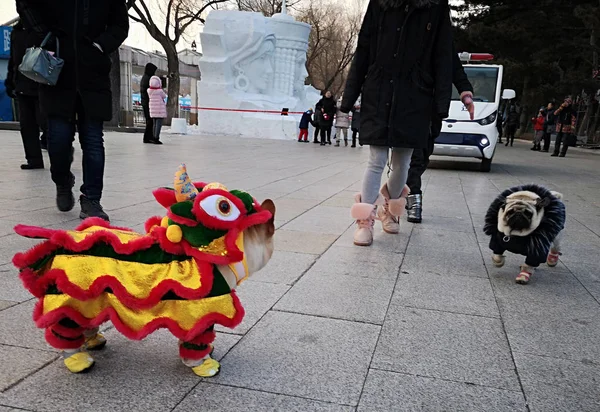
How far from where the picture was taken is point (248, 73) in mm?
21141

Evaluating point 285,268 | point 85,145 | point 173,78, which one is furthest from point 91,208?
point 173,78

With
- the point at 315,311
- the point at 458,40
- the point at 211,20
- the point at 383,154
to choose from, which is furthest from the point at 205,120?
the point at 315,311

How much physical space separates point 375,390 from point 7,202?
13.9ft

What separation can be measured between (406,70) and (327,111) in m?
14.6

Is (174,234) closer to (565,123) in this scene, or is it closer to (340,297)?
(340,297)

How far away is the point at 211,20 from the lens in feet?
67.4

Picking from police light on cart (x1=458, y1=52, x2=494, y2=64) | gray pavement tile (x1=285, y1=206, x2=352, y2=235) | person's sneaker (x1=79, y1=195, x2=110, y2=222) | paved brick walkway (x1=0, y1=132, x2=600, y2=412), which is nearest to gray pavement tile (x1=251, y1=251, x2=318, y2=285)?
paved brick walkway (x1=0, y1=132, x2=600, y2=412)

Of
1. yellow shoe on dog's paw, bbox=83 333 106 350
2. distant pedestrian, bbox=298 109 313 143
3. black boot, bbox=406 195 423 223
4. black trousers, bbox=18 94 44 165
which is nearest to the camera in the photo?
yellow shoe on dog's paw, bbox=83 333 106 350

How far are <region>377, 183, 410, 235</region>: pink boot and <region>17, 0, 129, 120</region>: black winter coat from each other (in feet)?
7.76

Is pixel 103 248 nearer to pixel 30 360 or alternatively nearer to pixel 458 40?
pixel 30 360

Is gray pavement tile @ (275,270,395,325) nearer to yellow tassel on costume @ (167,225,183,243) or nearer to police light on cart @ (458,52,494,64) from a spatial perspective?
yellow tassel on costume @ (167,225,183,243)

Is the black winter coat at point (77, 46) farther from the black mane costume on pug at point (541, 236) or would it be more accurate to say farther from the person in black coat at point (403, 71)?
the black mane costume on pug at point (541, 236)

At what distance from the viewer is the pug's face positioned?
10.3 feet

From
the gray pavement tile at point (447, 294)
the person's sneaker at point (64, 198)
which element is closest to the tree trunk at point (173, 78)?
the person's sneaker at point (64, 198)
